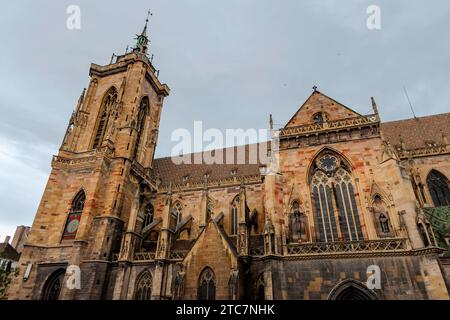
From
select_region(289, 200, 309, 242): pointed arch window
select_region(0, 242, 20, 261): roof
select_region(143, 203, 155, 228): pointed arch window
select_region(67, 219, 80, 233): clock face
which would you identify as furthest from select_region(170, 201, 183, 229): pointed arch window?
select_region(0, 242, 20, 261): roof

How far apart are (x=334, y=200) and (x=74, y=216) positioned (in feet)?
59.2

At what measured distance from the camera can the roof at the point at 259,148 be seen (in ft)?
76.1

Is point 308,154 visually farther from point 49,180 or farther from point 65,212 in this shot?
point 49,180

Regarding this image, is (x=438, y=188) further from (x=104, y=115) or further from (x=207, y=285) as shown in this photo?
(x=104, y=115)

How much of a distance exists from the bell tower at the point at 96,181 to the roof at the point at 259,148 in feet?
9.33

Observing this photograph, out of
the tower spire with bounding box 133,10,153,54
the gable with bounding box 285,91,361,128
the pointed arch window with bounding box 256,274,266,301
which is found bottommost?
the pointed arch window with bounding box 256,274,266,301

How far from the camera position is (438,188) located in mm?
20031

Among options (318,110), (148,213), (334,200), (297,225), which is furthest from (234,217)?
(318,110)

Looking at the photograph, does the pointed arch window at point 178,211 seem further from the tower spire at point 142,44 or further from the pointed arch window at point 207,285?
the tower spire at point 142,44

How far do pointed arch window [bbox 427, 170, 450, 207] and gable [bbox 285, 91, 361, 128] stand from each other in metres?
8.84

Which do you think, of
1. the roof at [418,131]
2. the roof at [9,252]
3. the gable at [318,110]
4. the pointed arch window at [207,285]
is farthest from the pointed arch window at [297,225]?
the roof at [9,252]

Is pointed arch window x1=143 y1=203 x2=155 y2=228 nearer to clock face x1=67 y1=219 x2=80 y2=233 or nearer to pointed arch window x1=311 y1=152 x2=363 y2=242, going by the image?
clock face x1=67 y1=219 x2=80 y2=233

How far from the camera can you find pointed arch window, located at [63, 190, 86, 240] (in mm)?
19547

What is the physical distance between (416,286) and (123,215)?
18.7m
